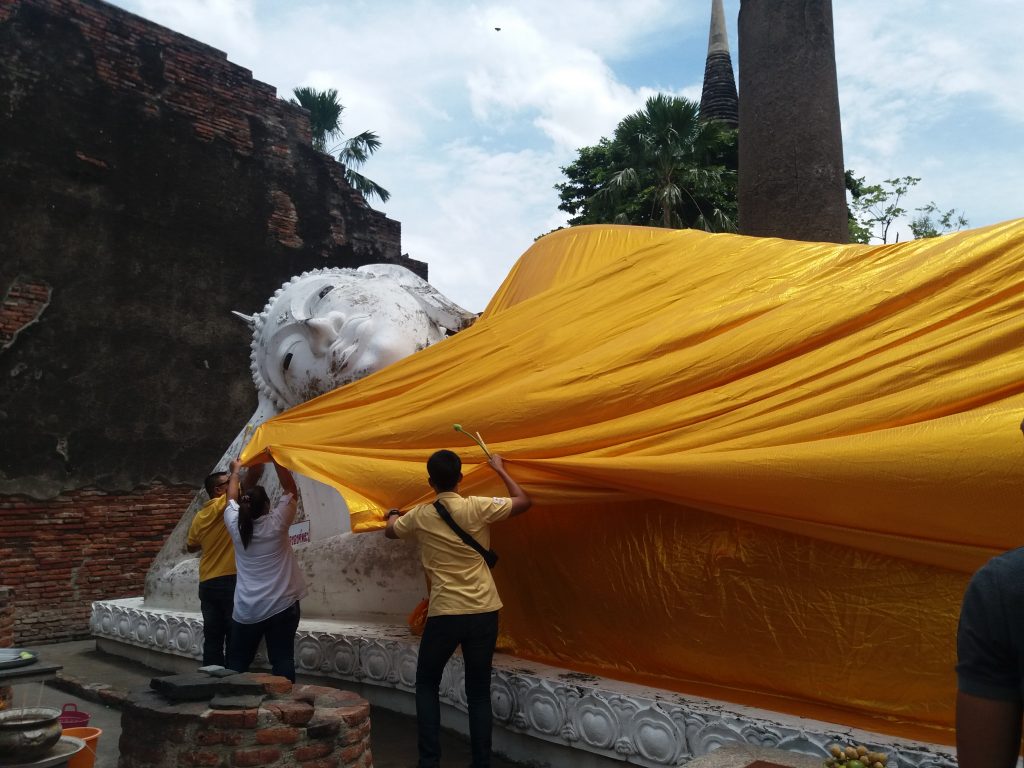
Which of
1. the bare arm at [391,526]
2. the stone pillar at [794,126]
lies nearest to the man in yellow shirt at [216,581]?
the bare arm at [391,526]

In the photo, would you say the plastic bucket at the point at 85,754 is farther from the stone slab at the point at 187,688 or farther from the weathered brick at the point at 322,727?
the weathered brick at the point at 322,727

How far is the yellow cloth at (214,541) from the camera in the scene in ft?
14.5

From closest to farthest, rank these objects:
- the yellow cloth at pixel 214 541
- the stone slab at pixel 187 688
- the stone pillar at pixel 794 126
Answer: the stone slab at pixel 187 688 → the yellow cloth at pixel 214 541 → the stone pillar at pixel 794 126

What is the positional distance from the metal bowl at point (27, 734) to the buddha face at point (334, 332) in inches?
107

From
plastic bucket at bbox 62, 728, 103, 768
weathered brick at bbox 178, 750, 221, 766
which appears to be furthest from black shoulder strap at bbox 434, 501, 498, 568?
plastic bucket at bbox 62, 728, 103, 768

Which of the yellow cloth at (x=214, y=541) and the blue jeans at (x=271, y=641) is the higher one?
the yellow cloth at (x=214, y=541)

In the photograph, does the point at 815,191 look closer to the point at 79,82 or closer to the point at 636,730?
the point at 636,730

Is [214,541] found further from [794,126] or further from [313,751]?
[794,126]

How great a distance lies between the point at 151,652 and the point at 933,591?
513 centimetres

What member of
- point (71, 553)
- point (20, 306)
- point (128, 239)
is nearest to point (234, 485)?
point (71, 553)

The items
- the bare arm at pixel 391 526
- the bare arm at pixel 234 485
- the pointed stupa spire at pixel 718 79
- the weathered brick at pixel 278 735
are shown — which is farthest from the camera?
the pointed stupa spire at pixel 718 79

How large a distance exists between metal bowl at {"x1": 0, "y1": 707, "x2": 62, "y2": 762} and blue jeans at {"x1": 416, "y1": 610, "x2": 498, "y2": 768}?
1.22 metres

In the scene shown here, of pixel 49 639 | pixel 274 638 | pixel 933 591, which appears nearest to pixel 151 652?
pixel 274 638

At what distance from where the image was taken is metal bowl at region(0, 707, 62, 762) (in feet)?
8.18
